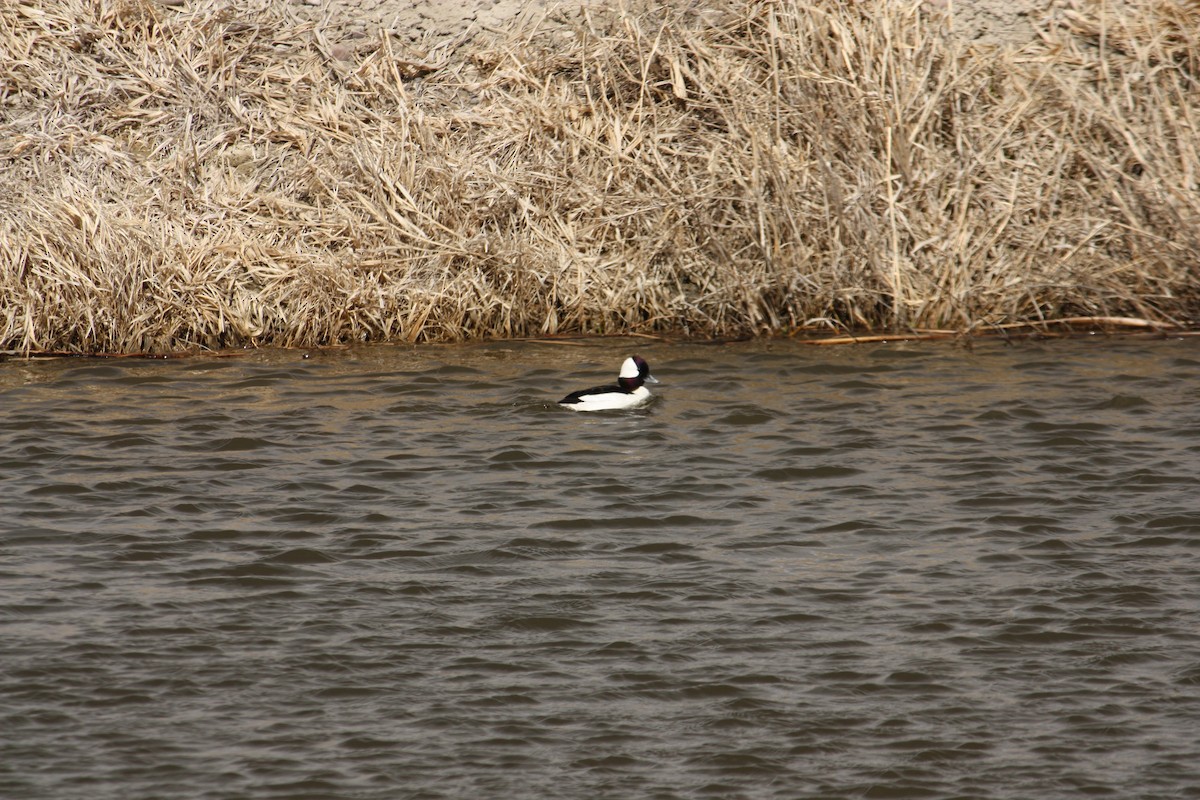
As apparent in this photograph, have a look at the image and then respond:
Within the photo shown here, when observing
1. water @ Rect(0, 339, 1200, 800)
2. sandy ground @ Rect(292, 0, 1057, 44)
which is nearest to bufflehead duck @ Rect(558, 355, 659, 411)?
water @ Rect(0, 339, 1200, 800)

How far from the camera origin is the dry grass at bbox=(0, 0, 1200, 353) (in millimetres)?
11820

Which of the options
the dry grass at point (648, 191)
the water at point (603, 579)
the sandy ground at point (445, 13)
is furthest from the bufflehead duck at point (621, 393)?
the sandy ground at point (445, 13)

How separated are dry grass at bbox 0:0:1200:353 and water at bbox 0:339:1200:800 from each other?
1.96 ft

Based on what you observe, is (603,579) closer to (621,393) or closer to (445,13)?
(621,393)

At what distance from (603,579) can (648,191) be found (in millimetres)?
5771

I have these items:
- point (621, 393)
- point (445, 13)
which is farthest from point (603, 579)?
point (445, 13)

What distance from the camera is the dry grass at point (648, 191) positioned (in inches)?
465

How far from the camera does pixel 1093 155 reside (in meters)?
12.3

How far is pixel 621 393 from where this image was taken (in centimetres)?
1065

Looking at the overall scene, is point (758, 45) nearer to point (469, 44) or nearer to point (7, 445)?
point (469, 44)

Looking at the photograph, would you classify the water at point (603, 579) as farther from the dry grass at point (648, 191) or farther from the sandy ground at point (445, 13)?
the sandy ground at point (445, 13)

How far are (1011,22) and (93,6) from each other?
28.3ft

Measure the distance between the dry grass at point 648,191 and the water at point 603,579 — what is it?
0.60 m

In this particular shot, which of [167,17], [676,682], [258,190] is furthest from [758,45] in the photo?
[676,682]
